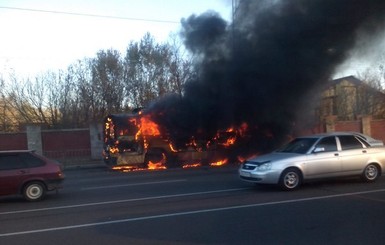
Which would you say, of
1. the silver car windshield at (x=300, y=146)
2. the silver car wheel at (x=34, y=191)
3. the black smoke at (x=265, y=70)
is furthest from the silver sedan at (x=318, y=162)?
the black smoke at (x=265, y=70)

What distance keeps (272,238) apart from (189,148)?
13.9 m

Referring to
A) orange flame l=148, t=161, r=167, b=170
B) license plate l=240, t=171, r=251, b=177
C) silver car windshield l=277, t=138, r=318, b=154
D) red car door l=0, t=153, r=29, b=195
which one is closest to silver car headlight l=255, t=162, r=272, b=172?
license plate l=240, t=171, r=251, b=177

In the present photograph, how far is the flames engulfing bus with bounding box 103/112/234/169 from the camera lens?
20125mm

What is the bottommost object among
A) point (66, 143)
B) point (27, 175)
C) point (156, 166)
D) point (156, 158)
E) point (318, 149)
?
point (156, 166)

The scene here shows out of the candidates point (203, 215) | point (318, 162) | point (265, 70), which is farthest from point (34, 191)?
point (265, 70)

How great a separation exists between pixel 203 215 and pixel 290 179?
349 centimetres

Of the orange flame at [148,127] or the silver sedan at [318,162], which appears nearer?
the silver sedan at [318,162]

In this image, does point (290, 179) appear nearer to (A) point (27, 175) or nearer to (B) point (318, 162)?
(B) point (318, 162)

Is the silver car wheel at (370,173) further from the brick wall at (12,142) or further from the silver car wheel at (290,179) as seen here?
the brick wall at (12,142)

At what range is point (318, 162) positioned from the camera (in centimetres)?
1222

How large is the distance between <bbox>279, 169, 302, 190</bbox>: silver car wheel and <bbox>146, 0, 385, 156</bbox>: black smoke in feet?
33.4

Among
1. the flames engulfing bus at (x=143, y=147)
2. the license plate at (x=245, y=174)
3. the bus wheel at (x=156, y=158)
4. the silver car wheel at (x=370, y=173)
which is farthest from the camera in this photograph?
the bus wheel at (x=156, y=158)

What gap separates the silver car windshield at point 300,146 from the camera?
1250 cm

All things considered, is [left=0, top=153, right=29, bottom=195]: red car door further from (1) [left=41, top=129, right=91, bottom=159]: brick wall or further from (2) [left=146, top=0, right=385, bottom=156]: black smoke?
(1) [left=41, top=129, right=91, bottom=159]: brick wall
